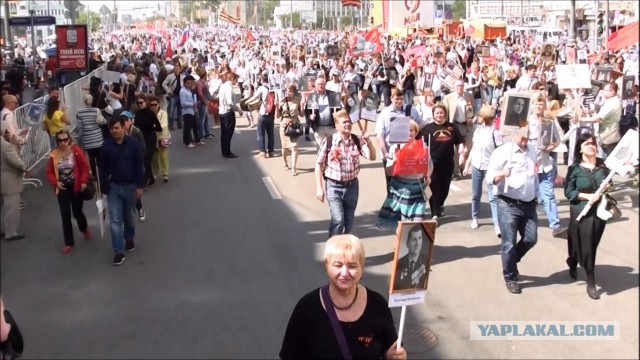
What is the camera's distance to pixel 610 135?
1127 cm

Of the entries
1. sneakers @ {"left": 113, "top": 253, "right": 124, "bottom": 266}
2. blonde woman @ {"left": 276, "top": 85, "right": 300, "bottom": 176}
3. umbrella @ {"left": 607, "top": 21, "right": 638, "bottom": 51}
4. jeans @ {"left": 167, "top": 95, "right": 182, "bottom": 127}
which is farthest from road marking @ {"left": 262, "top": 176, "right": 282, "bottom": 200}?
jeans @ {"left": 167, "top": 95, "right": 182, "bottom": 127}

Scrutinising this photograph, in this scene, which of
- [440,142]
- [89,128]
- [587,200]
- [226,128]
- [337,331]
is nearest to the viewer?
[337,331]

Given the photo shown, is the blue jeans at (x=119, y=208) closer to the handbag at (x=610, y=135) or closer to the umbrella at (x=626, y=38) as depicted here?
the umbrella at (x=626, y=38)

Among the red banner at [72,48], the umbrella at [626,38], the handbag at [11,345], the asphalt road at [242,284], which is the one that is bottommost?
the asphalt road at [242,284]

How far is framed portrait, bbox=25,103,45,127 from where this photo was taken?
45.5 feet

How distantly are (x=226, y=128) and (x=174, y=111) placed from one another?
5.16m

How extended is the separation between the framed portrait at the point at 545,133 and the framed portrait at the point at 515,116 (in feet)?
6.05

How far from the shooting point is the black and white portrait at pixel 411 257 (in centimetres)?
371

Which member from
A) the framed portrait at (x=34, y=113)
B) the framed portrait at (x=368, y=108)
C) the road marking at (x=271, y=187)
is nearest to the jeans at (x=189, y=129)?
the framed portrait at (x=34, y=113)

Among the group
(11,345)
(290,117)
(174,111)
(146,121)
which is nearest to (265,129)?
(290,117)

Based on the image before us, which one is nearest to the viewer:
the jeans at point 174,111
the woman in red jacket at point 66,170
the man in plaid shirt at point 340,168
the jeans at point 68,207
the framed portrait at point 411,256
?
the framed portrait at point 411,256

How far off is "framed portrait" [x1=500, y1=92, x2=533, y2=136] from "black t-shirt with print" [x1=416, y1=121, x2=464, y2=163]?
A: 2.15m

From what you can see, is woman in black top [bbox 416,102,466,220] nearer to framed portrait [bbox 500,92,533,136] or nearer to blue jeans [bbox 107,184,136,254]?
framed portrait [bbox 500,92,533,136]

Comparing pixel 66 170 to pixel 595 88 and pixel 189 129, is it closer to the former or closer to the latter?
pixel 189 129
